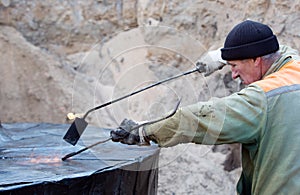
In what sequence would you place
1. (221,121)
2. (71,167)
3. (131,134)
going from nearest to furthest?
(221,121), (131,134), (71,167)

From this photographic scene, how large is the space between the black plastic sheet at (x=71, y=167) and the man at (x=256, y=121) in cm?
29

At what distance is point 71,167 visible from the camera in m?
1.99

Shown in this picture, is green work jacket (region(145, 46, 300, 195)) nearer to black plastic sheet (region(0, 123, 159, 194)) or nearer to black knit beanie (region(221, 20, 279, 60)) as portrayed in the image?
black knit beanie (region(221, 20, 279, 60))

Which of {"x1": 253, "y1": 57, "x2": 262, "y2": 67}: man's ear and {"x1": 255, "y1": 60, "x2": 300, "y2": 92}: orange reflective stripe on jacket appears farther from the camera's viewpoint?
{"x1": 253, "y1": 57, "x2": 262, "y2": 67}: man's ear

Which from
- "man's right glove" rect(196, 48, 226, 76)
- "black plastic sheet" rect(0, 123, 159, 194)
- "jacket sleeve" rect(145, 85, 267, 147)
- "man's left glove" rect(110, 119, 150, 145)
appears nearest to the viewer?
"jacket sleeve" rect(145, 85, 267, 147)

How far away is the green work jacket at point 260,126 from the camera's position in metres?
1.56

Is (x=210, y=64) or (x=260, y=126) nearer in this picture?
(x=260, y=126)

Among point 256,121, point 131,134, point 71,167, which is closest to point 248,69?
point 256,121

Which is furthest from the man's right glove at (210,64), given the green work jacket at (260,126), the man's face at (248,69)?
the green work jacket at (260,126)

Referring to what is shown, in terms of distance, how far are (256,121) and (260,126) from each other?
0.03 meters

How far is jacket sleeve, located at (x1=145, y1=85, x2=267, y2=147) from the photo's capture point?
156 cm

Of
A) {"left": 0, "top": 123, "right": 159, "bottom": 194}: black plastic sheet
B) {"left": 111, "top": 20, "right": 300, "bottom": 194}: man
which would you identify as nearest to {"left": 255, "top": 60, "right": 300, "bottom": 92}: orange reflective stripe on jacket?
{"left": 111, "top": 20, "right": 300, "bottom": 194}: man

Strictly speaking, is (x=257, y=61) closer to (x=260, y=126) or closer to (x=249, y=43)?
(x=249, y=43)

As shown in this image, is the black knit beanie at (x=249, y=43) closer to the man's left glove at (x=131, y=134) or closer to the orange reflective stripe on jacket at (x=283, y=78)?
the orange reflective stripe on jacket at (x=283, y=78)
